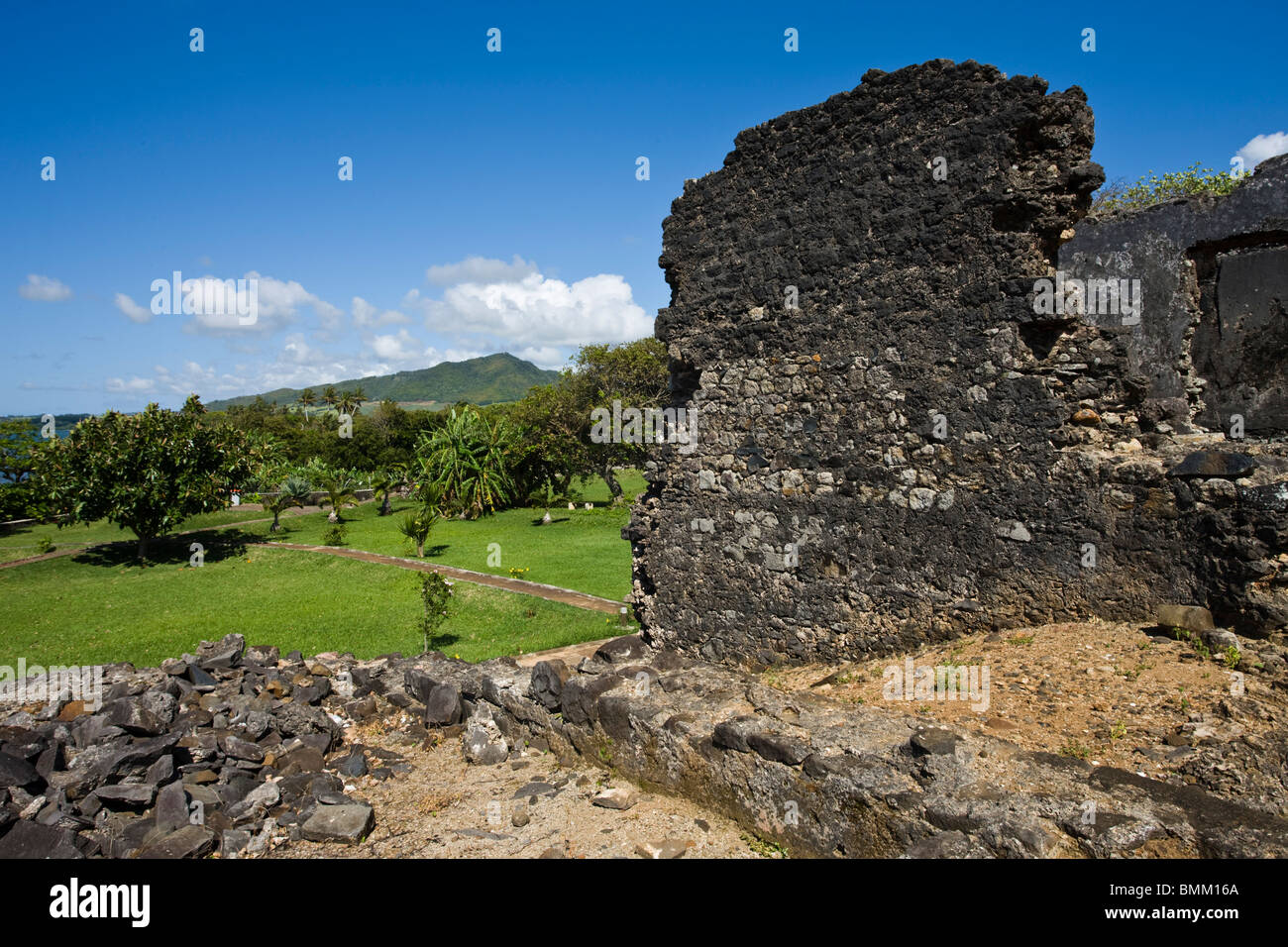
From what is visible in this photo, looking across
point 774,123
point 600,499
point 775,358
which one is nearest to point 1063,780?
point 775,358

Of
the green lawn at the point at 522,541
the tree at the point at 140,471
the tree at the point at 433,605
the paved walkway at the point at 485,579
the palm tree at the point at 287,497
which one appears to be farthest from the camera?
the palm tree at the point at 287,497

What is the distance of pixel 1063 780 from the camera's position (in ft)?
10.9

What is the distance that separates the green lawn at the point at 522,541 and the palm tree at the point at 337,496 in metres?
0.37

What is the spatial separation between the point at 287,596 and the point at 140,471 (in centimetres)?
761

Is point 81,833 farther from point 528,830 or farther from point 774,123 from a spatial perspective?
point 774,123

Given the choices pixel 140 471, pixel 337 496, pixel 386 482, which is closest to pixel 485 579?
pixel 140 471

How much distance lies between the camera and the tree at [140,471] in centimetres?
1845

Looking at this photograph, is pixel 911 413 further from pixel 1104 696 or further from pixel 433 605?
pixel 433 605

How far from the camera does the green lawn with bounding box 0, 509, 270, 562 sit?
2084 centimetres

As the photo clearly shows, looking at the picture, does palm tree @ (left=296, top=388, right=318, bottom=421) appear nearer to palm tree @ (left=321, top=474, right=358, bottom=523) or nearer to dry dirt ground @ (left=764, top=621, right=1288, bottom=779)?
palm tree @ (left=321, top=474, right=358, bottom=523)

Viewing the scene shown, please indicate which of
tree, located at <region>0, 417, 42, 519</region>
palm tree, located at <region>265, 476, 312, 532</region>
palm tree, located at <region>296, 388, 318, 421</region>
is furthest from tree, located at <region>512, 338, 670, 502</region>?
palm tree, located at <region>296, 388, 318, 421</region>

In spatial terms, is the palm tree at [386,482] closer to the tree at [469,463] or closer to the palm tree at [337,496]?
the palm tree at [337,496]

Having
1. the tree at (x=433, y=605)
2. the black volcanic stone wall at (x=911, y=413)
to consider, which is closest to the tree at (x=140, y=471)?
the tree at (x=433, y=605)
